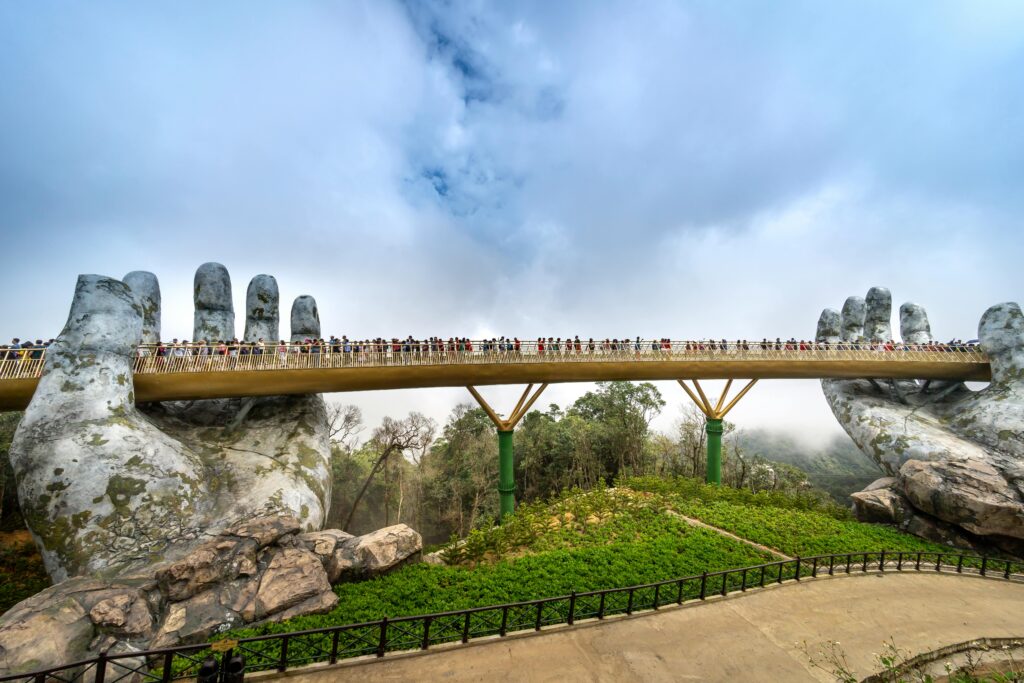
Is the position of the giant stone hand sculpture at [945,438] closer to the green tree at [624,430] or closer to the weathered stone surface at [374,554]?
the green tree at [624,430]

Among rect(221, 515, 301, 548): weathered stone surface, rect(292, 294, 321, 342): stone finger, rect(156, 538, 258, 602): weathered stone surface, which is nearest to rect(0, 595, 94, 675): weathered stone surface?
rect(156, 538, 258, 602): weathered stone surface

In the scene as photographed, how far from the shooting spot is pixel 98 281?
12180 mm

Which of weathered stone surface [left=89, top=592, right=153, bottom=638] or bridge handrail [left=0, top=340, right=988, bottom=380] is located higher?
bridge handrail [left=0, top=340, right=988, bottom=380]

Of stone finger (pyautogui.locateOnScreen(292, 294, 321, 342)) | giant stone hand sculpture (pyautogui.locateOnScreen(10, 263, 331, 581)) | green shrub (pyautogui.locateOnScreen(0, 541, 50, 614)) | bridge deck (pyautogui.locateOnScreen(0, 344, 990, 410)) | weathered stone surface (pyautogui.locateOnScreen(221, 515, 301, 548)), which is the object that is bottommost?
green shrub (pyautogui.locateOnScreen(0, 541, 50, 614))

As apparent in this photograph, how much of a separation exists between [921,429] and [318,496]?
1073 inches

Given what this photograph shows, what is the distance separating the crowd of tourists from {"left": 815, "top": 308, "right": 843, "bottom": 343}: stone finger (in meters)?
5.89

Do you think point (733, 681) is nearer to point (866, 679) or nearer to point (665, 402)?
point (866, 679)

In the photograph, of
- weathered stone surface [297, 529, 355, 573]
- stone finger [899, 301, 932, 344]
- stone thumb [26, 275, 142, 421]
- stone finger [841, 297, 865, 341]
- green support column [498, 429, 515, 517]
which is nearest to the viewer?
weathered stone surface [297, 529, 355, 573]

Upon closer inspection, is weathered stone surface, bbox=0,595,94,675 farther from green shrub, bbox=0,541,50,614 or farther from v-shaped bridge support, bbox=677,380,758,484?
v-shaped bridge support, bbox=677,380,758,484

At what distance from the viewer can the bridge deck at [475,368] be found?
12.6 meters

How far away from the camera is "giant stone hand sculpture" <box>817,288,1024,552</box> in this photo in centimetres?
1454

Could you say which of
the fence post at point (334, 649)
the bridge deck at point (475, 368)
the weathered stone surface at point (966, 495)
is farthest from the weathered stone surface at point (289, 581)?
the weathered stone surface at point (966, 495)

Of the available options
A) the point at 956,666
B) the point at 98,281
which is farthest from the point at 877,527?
the point at 98,281

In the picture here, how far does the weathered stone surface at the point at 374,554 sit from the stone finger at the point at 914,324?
3180 centimetres
